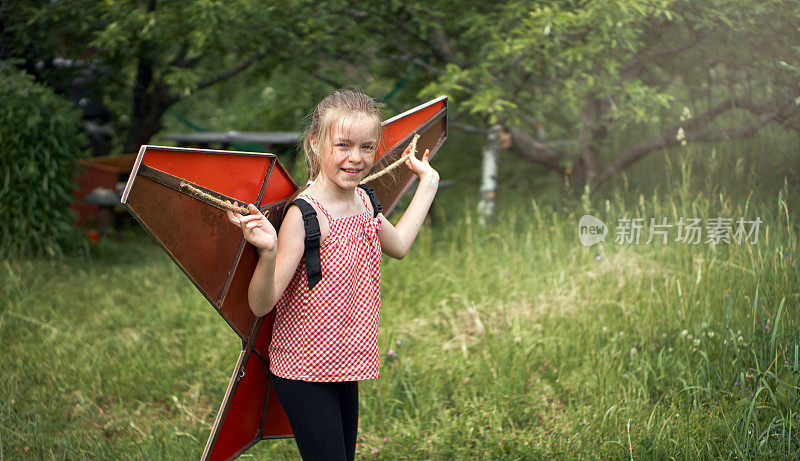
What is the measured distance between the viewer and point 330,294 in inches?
75.8

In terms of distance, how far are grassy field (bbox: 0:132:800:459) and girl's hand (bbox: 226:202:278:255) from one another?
1.56 m

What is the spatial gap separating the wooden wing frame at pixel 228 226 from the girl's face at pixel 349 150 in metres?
0.18

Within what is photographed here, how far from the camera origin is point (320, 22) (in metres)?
5.81

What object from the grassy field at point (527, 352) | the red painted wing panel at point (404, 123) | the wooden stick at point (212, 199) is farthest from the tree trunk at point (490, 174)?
the wooden stick at point (212, 199)

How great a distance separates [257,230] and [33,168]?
5181 millimetres

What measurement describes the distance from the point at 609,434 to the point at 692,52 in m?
4.43

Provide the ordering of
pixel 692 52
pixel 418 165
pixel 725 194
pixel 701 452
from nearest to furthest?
pixel 418 165
pixel 701 452
pixel 725 194
pixel 692 52

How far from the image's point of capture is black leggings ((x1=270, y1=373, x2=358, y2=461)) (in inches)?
75.8

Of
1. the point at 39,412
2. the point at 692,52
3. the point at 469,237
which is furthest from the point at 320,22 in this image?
the point at 39,412

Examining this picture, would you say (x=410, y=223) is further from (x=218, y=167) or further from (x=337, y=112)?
(x=218, y=167)

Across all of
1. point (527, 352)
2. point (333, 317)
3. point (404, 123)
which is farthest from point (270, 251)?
point (527, 352)

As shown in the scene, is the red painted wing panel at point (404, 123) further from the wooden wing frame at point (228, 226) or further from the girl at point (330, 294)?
the girl at point (330, 294)

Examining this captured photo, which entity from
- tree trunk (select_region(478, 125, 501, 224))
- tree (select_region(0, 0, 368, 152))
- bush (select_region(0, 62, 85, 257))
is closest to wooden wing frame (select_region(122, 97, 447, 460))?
tree (select_region(0, 0, 368, 152))

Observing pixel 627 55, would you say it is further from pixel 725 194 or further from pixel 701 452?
pixel 701 452
